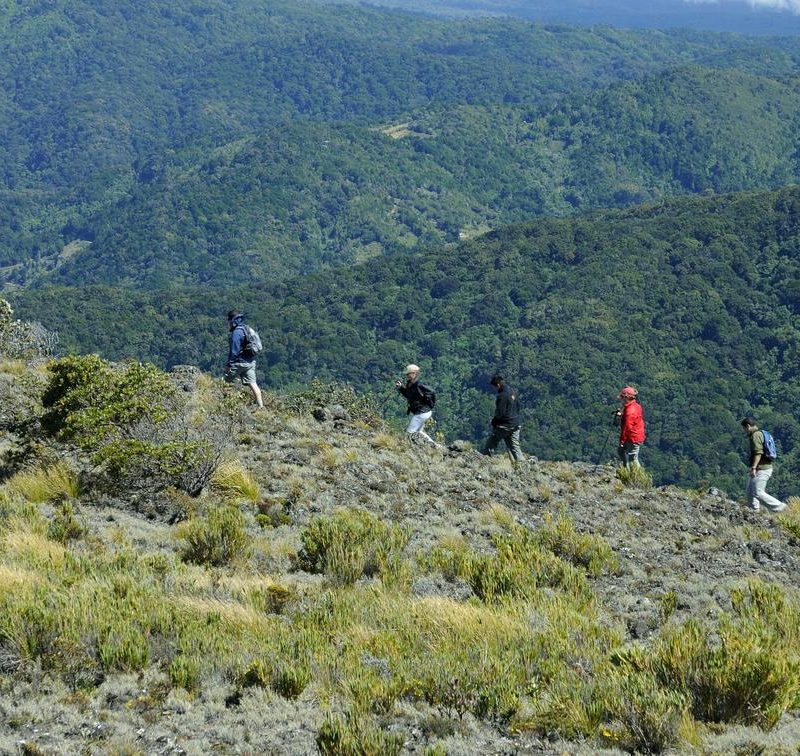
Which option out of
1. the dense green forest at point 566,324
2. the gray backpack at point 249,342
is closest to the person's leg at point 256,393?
the gray backpack at point 249,342

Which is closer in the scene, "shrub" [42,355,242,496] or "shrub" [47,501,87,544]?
"shrub" [47,501,87,544]

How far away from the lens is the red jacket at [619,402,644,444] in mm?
12875

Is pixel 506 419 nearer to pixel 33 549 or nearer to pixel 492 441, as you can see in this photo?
pixel 492 441

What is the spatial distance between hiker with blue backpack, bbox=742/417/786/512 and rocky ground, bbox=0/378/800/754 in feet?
1.25

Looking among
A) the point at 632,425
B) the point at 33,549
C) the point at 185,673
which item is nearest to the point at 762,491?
the point at 632,425

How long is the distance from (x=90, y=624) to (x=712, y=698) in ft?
10.9

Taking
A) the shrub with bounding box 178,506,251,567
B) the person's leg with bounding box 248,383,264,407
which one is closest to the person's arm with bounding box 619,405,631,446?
the person's leg with bounding box 248,383,264,407

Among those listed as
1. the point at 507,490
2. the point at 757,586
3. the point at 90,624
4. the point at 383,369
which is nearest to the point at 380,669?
the point at 90,624

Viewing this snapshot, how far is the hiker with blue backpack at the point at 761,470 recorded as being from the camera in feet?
39.9

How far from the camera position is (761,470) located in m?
12.3

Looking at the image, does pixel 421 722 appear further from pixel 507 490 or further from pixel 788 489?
pixel 788 489

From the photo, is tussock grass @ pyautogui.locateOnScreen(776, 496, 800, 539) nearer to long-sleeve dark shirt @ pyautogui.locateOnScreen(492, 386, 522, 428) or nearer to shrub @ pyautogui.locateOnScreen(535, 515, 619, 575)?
shrub @ pyautogui.locateOnScreen(535, 515, 619, 575)

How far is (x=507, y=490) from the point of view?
11391 mm

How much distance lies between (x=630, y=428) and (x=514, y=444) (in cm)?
147
